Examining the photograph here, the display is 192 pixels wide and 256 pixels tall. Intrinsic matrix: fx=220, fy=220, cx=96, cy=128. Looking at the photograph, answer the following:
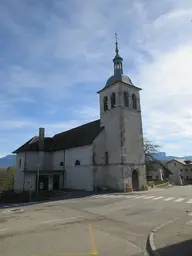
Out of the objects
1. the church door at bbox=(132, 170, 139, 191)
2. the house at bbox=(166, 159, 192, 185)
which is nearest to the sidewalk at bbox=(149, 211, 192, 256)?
the church door at bbox=(132, 170, 139, 191)

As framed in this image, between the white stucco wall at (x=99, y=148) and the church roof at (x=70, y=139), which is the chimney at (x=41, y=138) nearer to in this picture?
the church roof at (x=70, y=139)

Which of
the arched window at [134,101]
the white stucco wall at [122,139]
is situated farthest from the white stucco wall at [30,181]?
the arched window at [134,101]

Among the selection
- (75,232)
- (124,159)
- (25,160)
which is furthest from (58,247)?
(25,160)

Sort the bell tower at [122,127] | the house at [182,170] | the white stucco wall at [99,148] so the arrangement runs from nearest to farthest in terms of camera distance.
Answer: the bell tower at [122,127] < the white stucco wall at [99,148] < the house at [182,170]

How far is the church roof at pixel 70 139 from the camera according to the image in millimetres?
31953

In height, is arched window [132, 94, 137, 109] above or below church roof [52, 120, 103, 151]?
above

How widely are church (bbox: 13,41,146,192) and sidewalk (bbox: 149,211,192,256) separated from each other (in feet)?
63.8

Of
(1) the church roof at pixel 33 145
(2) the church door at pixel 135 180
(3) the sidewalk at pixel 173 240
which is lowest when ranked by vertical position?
(3) the sidewalk at pixel 173 240

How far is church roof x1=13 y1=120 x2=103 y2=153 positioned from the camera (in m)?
32.0

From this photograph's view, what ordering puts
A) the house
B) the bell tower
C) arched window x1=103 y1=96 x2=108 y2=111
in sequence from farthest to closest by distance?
the house → arched window x1=103 y1=96 x2=108 y2=111 → the bell tower

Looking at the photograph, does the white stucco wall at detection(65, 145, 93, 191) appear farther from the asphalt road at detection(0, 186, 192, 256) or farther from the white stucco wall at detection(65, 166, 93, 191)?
the asphalt road at detection(0, 186, 192, 256)

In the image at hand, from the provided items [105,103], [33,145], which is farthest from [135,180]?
[33,145]

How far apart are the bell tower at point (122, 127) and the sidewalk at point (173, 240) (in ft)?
63.9

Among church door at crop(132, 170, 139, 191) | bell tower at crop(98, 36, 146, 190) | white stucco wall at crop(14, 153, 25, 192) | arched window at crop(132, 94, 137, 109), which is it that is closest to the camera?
bell tower at crop(98, 36, 146, 190)
